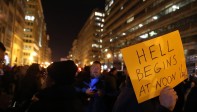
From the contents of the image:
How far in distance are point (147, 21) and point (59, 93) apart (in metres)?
64.3

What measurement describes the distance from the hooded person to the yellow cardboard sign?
0.76 meters

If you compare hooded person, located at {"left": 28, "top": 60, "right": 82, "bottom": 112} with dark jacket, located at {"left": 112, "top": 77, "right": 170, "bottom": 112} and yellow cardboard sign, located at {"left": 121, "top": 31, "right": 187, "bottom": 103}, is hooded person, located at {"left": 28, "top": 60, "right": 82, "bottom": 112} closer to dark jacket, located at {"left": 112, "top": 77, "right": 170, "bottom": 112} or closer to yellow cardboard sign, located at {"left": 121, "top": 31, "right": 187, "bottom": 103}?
dark jacket, located at {"left": 112, "top": 77, "right": 170, "bottom": 112}

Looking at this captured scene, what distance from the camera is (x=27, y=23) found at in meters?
114

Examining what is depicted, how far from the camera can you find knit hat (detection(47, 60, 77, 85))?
322cm

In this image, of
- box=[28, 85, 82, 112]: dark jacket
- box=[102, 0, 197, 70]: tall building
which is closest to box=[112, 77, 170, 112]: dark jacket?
box=[28, 85, 82, 112]: dark jacket

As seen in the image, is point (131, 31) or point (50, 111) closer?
point (50, 111)

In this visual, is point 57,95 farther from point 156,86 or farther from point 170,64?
point 170,64

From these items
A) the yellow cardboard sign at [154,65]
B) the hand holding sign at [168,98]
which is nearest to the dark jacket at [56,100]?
the yellow cardboard sign at [154,65]

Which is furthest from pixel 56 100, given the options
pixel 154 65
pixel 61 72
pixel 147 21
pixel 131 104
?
pixel 147 21

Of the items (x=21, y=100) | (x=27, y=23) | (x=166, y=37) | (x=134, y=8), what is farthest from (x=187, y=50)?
(x=27, y=23)

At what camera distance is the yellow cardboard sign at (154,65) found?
2889 millimetres

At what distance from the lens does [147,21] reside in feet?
216

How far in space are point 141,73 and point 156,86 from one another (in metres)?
0.20

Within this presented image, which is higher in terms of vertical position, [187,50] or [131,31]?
[131,31]
